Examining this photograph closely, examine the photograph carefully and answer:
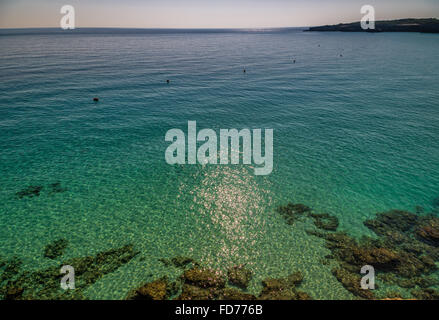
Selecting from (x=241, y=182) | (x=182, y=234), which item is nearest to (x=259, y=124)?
(x=241, y=182)

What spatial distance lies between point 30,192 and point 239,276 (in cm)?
2251

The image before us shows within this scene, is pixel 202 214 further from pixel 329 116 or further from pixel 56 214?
pixel 329 116

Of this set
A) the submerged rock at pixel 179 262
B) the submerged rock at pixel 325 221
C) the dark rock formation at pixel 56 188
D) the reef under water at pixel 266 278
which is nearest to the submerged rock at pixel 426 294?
the reef under water at pixel 266 278

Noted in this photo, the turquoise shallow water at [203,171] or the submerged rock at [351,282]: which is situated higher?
the turquoise shallow water at [203,171]

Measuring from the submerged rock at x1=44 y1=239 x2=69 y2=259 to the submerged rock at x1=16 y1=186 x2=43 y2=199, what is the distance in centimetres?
769

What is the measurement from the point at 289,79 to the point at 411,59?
5540cm

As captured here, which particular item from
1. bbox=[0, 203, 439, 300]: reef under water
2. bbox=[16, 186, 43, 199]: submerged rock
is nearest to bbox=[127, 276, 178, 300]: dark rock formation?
bbox=[0, 203, 439, 300]: reef under water

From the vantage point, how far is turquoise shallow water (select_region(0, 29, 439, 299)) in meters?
18.3

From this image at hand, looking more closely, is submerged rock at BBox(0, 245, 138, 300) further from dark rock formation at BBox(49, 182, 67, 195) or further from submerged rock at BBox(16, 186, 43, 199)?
submerged rock at BBox(16, 186, 43, 199)

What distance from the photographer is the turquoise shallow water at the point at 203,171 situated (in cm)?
1834

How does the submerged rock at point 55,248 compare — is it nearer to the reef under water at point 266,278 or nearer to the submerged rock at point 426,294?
the reef under water at point 266,278

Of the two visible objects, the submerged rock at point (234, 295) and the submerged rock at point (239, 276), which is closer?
the submerged rock at point (234, 295)

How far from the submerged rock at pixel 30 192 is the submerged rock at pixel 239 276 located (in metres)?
20.8

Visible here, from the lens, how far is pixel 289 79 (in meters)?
65.2
